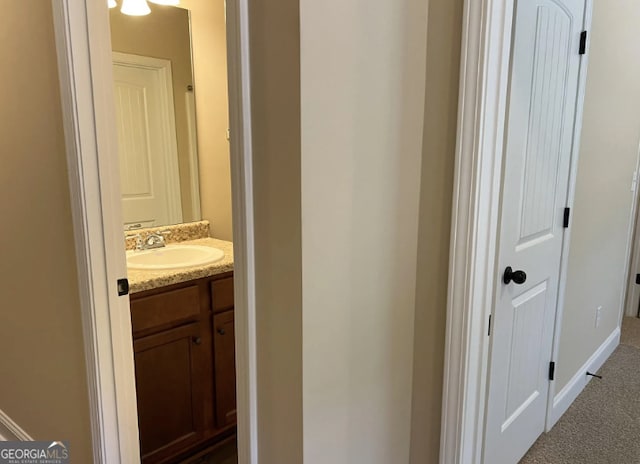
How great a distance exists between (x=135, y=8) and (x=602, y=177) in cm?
256

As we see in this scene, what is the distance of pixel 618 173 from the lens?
2541 mm

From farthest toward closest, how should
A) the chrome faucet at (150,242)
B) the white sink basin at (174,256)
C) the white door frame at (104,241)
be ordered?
the chrome faucet at (150,242)
the white sink basin at (174,256)
the white door frame at (104,241)

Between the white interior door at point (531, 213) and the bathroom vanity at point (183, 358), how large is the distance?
1138 mm

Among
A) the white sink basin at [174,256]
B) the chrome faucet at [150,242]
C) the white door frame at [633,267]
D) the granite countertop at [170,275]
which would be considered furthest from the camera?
the white door frame at [633,267]

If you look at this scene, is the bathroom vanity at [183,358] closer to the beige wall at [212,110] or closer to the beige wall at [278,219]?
the beige wall at [212,110]

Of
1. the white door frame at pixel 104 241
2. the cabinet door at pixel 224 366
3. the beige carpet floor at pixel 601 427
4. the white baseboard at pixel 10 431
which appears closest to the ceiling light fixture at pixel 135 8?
the white door frame at pixel 104 241

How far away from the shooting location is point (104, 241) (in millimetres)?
1343

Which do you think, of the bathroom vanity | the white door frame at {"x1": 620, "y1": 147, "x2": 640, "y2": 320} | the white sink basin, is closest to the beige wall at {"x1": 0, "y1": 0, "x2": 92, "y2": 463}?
the bathroom vanity

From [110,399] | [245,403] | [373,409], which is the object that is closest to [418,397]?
[373,409]

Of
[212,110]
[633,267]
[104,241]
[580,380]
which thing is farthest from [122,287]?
[633,267]

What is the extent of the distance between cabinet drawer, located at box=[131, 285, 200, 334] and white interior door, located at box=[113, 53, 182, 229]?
669 millimetres

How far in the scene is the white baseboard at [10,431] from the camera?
74.6 inches

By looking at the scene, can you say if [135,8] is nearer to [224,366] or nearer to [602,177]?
[224,366]

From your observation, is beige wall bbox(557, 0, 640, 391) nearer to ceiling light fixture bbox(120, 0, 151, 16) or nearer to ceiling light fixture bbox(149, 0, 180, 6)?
ceiling light fixture bbox(149, 0, 180, 6)
